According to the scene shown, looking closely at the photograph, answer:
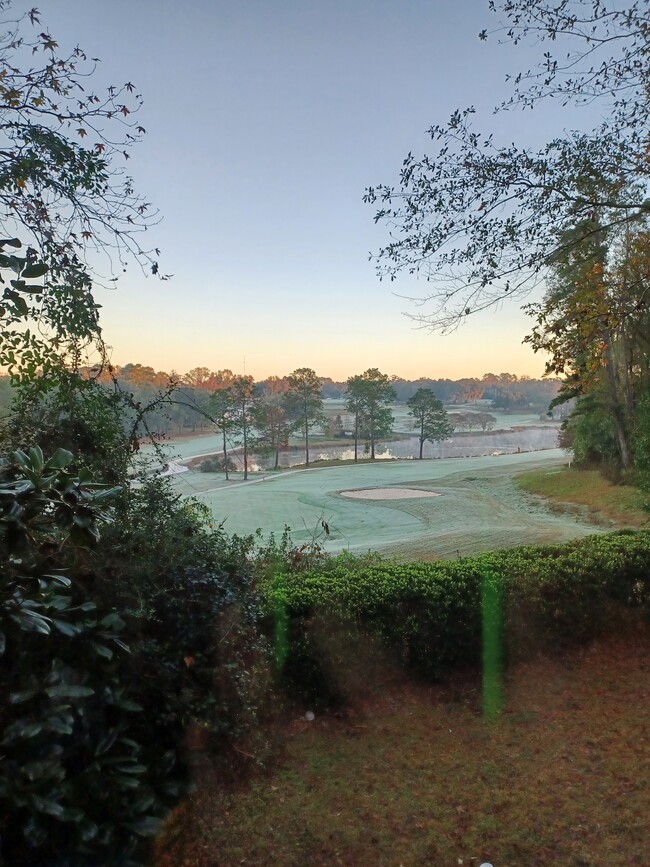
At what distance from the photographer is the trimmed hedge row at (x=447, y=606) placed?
2.81 meters

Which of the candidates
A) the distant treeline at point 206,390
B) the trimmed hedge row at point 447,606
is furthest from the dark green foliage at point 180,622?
the distant treeline at point 206,390

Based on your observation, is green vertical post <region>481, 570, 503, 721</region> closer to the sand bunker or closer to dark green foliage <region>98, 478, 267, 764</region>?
dark green foliage <region>98, 478, 267, 764</region>

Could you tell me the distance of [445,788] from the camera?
7.20ft

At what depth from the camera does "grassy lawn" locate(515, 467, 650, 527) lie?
552 cm

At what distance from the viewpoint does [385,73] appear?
389 cm

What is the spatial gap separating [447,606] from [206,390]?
250cm

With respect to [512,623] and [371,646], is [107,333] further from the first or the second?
[512,623]

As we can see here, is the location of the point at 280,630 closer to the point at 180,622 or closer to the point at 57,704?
the point at 180,622

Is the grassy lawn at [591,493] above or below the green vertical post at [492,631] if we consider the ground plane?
above

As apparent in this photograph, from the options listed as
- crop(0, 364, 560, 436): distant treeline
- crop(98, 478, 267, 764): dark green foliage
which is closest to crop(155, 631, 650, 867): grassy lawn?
crop(98, 478, 267, 764): dark green foliage

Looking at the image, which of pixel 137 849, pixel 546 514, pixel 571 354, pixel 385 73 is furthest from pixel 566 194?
pixel 137 849

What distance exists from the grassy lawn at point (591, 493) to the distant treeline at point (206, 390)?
2.74 ft

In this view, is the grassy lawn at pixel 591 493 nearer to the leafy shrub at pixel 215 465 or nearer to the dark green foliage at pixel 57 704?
the leafy shrub at pixel 215 465

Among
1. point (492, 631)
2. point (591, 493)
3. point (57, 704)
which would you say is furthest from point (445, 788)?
point (591, 493)
